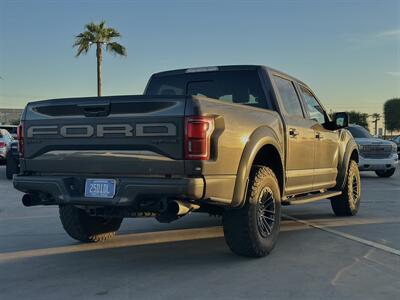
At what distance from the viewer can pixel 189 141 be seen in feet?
14.2

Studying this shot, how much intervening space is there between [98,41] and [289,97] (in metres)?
26.3

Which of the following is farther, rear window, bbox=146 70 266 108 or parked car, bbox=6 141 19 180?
parked car, bbox=6 141 19 180

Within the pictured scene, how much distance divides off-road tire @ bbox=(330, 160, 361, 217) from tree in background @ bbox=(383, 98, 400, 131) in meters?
82.5

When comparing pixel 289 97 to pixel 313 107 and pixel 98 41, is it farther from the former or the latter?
pixel 98 41

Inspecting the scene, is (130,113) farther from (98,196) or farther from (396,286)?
(396,286)

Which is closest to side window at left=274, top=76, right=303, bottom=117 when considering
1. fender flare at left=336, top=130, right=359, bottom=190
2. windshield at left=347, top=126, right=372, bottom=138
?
fender flare at left=336, top=130, right=359, bottom=190

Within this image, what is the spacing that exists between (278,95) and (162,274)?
261cm

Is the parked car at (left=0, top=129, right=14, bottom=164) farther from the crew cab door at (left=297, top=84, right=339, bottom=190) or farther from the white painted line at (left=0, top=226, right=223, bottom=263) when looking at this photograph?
the crew cab door at (left=297, top=84, right=339, bottom=190)

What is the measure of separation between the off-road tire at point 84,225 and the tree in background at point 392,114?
85644 millimetres

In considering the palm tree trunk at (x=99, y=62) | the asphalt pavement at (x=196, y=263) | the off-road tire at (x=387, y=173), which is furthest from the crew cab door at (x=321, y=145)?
the palm tree trunk at (x=99, y=62)

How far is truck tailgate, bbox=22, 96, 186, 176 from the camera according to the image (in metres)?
4.39

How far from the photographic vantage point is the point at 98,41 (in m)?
31.1

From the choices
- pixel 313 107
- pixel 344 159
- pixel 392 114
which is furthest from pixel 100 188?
pixel 392 114

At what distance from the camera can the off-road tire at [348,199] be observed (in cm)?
784
